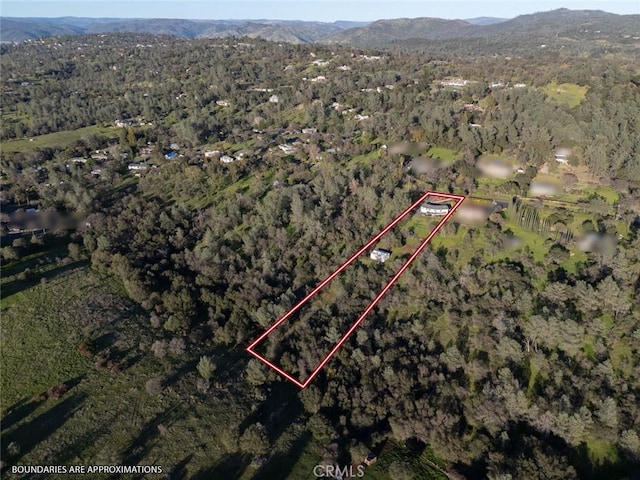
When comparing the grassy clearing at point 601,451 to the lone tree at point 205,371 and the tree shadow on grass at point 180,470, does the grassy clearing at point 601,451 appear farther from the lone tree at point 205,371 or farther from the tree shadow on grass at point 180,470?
the lone tree at point 205,371

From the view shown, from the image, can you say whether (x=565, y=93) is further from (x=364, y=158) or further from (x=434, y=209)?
(x=434, y=209)

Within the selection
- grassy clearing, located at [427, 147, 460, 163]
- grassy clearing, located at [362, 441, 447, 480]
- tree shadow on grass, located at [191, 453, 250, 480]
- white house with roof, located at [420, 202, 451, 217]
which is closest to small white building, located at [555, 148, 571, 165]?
grassy clearing, located at [427, 147, 460, 163]

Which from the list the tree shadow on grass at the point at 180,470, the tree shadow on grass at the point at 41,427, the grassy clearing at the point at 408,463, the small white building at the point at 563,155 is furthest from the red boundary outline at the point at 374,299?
the small white building at the point at 563,155

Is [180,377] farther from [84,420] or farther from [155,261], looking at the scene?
[155,261]

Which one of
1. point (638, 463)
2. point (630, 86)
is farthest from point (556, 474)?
point (630, 86)

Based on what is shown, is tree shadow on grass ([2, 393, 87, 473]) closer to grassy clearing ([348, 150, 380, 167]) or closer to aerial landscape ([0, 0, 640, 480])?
aerial landscape ([0, 0, 640, 480])

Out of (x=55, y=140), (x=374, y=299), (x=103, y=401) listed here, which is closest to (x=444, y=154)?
(x=374, y=299)
